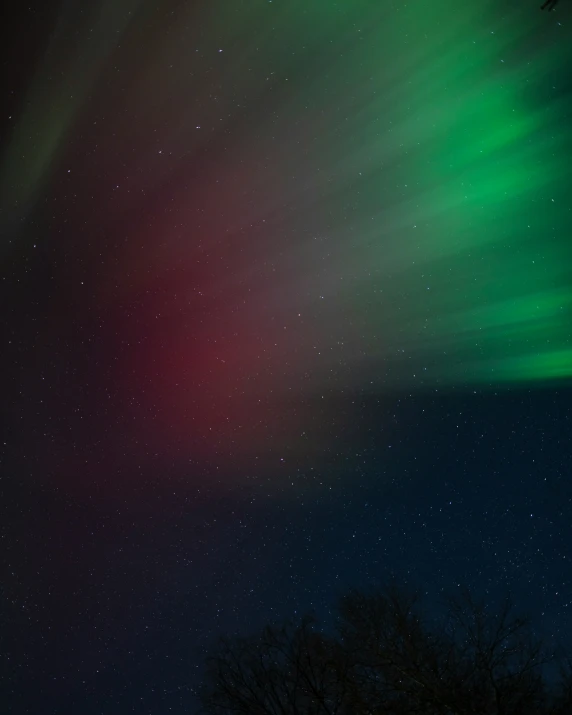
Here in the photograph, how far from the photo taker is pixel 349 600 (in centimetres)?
1127

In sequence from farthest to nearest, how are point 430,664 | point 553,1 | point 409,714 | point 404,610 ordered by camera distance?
point 404,610, point 430,664, point 409,714, point 553,1

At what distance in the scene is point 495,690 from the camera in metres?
9.27

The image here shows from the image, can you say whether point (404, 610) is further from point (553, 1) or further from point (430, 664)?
point (553, 1)

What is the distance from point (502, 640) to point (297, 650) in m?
3.81

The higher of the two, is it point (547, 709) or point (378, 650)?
point (378, 650)

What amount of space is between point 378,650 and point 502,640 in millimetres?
2248

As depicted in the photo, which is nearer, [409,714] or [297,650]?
[409,714]

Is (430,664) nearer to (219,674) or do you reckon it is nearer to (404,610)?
(404,610)

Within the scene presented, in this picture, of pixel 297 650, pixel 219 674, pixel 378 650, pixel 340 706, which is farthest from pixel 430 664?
pixel 219 674

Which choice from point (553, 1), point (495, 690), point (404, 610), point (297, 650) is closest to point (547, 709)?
point (495, 690)

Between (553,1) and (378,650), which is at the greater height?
(553,1)

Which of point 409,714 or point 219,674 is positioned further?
point 219,674

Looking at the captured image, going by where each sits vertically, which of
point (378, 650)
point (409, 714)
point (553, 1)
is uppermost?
point (553, 1)

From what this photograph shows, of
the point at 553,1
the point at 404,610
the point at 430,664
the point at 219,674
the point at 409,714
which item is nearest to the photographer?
the point at 553,1
